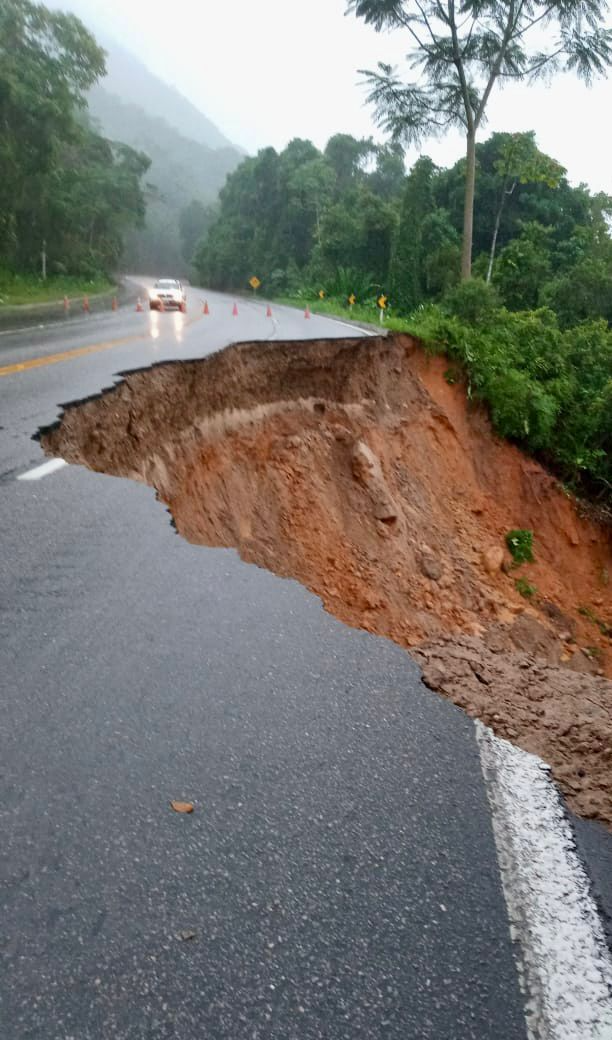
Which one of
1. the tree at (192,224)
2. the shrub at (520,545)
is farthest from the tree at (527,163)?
the tree at (192,224)

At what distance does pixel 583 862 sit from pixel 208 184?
658 feet

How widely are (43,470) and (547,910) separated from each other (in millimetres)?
4329

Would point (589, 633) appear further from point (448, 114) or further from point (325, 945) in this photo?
point (448, 114)

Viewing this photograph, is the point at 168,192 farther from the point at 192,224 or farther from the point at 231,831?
the point at 231,831

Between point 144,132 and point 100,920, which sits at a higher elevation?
point 144,132

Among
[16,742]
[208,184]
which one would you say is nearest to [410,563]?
[16,742]

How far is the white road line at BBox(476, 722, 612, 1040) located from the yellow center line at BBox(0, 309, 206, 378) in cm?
845

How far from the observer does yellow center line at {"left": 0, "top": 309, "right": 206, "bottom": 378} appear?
29.9 ft

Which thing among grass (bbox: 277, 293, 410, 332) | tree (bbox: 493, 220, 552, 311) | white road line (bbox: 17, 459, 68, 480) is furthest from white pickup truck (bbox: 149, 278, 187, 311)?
white road line (bbox: 17, 459, 68, 480)

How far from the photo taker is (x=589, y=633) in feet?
33.9

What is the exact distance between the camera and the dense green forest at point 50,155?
27.6 metres

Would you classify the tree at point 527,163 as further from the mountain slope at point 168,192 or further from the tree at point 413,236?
the mountain slope at point 168,192

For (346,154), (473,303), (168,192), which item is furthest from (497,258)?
(168,192)

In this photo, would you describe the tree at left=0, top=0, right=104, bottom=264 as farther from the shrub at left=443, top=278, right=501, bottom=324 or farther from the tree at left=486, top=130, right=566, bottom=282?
the shrub at left=443, top=278, right=501, bottom=324
